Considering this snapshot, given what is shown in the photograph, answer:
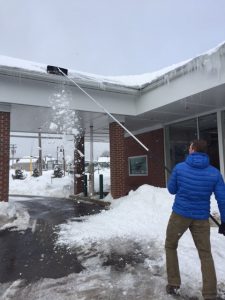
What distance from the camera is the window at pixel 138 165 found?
16575 mm

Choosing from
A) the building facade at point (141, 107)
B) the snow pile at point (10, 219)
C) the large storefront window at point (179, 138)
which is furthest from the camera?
the large storefront window at point (179, 138)

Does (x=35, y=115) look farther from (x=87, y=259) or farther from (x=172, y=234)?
(x=172, y=234)

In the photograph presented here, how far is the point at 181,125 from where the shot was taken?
13695 millimetres

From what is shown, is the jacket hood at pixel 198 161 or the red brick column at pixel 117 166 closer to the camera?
the jacket hood at pixel 198 161

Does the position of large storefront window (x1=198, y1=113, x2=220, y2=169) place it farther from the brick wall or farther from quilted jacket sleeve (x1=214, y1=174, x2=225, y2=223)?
quilted jacket sleeve (x1=214, y1=174, x2=225, y2=223)

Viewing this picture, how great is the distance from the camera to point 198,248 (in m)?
3.54

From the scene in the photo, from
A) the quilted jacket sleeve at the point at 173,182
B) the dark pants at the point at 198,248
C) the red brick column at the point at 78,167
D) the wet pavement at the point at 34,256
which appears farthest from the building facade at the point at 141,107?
the dark pants at the point at 198,248

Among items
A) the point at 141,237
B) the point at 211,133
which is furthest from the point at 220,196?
the point at 211,133

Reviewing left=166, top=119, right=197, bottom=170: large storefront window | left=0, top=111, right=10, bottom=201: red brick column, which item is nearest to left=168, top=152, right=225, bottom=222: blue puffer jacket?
left=0, top=111, right=10, bottom=201: red brick column

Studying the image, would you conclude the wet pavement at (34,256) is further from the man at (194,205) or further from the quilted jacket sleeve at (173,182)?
the quilted jacket sleeve at (173,182)

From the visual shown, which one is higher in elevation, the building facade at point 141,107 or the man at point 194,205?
the building facade at point 141,107

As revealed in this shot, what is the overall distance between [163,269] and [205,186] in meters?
1.66

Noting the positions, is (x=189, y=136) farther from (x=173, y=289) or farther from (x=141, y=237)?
(x=173, y=289)

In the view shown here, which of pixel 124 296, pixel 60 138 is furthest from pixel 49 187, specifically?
pixel 124 296
